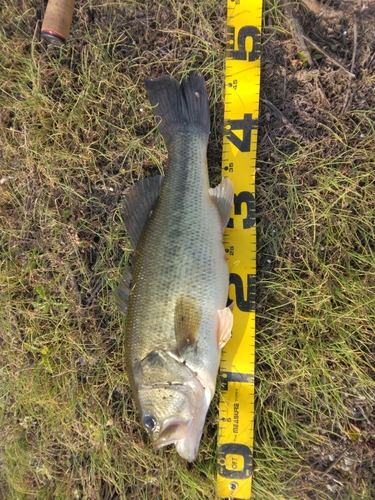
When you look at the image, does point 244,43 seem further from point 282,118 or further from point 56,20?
point 56,20

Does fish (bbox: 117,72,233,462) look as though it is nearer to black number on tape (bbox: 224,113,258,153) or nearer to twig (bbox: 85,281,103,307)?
black number on tape (bbox: 224,113,258,153)

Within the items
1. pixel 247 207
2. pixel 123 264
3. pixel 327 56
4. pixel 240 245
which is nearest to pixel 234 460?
pixel 240 245

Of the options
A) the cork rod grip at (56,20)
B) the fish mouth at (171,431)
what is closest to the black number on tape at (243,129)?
the cork rod grip at (56,20)

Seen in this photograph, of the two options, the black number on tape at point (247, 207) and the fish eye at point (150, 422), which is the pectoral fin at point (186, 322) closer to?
the fish eye at point (150, 422)

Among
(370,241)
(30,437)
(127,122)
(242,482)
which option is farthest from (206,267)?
(30,437)

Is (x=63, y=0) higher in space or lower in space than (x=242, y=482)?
higher

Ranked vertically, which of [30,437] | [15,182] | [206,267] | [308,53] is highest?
[308,53]

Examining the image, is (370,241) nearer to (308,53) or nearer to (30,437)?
(308,53)
